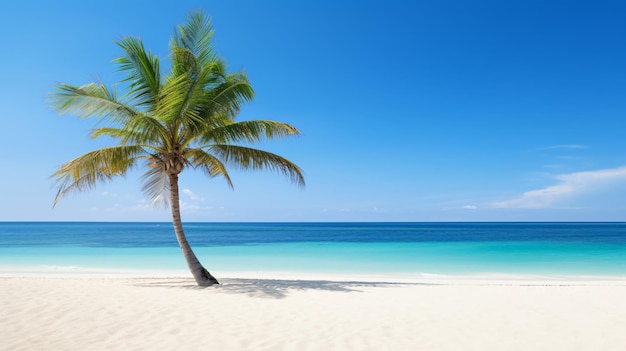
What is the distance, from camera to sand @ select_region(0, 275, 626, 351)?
4488 mm

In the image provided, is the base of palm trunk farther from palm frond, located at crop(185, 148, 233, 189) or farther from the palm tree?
palm frond, located at crop(185, 148, 233, 189)

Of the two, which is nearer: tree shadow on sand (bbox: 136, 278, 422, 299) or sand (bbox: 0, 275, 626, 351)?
sand (bbox: 0, 275, 626, 351)

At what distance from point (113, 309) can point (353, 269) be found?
38.9 ft

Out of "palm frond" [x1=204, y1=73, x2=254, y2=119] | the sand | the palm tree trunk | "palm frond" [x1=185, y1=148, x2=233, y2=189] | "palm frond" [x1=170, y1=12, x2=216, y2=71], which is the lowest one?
the sand

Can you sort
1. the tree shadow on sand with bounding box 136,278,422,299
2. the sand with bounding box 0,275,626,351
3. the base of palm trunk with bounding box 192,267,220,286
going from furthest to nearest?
the base of palm trunk with bounding box 192,267,220,286 < the tree shadow on sand with bounding box 136,278,422,299 < the sand with bounding box 0,275,626,351

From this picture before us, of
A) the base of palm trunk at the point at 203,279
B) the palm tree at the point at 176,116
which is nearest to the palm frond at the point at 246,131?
the palm tree at the point at 176,116

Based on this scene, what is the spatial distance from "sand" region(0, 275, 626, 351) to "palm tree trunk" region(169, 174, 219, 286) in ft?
1.34

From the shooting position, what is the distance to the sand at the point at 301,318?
14.7 ft

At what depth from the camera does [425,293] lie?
26.7 ft

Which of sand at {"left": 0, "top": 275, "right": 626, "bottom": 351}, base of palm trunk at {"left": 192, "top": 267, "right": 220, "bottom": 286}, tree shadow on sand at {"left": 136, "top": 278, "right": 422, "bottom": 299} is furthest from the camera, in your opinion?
base of palm trunk at {"left": 192, "top": 267, "right": 220, "bottom": 286}

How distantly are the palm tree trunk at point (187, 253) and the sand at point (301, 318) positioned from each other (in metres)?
0.41

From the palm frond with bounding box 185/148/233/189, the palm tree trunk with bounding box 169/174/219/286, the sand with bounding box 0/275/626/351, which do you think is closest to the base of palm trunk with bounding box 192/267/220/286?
the palm tree trunk with bounding box 169/174/219/286

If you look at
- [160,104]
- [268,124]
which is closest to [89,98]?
[160,104]

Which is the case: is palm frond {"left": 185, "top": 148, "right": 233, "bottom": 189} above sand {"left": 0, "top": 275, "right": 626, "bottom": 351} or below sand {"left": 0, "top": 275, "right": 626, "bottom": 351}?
above
